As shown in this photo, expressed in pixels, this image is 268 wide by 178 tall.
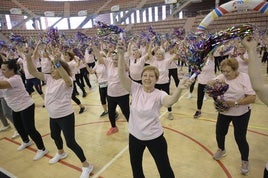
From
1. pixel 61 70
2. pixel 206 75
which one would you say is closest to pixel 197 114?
pixel 206 75

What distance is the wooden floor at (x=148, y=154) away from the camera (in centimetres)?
326

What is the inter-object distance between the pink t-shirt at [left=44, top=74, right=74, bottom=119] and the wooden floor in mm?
1094

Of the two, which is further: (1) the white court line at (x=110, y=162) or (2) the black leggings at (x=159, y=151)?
(1) the white court line at (x=110, y=162)

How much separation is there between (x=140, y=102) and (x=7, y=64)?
250 cm

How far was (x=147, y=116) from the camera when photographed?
7.34 ft

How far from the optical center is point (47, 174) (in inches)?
131

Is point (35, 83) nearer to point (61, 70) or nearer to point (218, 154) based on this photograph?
point (61, 70)

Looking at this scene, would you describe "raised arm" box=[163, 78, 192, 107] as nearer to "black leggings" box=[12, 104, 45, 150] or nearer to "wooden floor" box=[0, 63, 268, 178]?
"wooden floor" box=[0, 63, 268, 178]

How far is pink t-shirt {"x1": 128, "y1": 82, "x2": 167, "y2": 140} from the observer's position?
2230mm

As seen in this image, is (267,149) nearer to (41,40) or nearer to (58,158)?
(58,158)

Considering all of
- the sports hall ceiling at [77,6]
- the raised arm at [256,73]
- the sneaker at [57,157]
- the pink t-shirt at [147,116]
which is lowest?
the sneaker at [57,157]

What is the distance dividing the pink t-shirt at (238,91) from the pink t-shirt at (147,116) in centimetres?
119

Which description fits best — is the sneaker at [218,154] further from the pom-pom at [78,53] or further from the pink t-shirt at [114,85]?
the pom-pom at [78,53]

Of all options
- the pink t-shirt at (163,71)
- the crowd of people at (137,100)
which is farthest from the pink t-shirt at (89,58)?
the pink t-shirt at (163,71)
